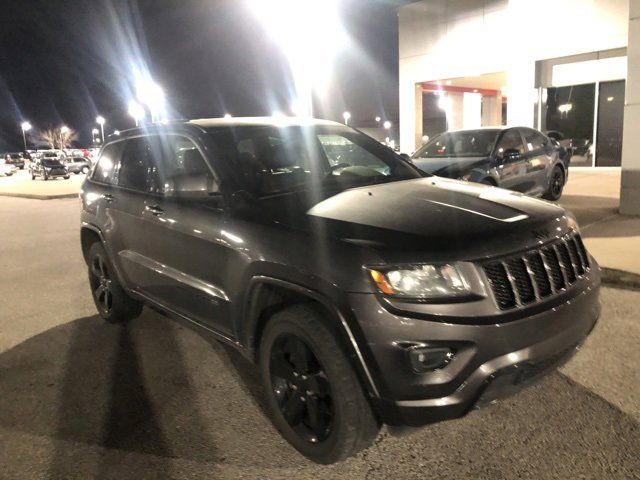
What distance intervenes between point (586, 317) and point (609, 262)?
353 cm

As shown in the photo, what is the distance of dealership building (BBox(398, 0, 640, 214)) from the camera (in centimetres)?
1642

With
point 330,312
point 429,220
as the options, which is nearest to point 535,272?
point 429,220

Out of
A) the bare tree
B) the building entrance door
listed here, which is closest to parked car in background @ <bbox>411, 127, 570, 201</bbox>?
the building entrance door

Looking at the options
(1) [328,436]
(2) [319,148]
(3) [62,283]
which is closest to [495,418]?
(1) [328,436]

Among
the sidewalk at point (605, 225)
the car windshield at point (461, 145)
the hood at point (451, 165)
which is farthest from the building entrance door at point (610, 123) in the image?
the hood at point (451, 165)

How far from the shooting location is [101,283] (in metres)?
5.07

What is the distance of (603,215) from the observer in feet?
29.6

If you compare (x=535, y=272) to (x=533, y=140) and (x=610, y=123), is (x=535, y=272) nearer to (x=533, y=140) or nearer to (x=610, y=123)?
(x=533, y=140)

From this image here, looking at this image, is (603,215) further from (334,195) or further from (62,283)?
(62,283)

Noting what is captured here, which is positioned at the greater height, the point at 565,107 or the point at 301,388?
the point at 565,107

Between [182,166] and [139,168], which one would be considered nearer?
[182,166]

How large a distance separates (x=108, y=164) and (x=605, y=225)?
6910mm

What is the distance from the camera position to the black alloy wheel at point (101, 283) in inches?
194

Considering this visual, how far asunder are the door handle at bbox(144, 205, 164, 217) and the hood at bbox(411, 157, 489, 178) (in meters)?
4.87
